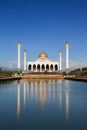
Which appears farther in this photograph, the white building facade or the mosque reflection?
the white building facade

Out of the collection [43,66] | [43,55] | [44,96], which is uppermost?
[43,55]

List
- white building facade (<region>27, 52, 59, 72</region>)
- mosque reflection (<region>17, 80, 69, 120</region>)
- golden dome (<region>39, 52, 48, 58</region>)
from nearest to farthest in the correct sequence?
mosque reflection (<region>17, 80, 69, 120</region>) < white building facade (<region>27, 52, 59, 72</region>) < golden dome (<region>39, 52, 48, 58</region>)

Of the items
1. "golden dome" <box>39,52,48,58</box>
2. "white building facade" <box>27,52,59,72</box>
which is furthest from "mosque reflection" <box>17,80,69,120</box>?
"golden dome" <box>39,52,48,58</box>

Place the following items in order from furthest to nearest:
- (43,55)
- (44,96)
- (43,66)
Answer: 1. (43,55)
2. (43,66)
3. (44,96)

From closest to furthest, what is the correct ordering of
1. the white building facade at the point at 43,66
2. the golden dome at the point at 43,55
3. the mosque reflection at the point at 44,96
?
1. the mosque reflection at the point at 44,96
2. the white building facade at the point at 43,66
3. the golden dome at the point at 43,55

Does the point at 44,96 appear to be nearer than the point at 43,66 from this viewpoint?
Yes

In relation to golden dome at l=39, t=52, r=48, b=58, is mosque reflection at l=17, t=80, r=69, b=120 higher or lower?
lower

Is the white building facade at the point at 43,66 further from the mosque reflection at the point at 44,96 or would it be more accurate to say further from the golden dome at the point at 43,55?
the mosque reflection at the point at 44,96

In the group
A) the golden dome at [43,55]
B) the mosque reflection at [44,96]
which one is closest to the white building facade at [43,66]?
the golden dome at [43,55]

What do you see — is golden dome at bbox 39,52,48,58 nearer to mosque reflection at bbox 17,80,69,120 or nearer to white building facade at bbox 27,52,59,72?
white building facade at bbox 27,52,59,72

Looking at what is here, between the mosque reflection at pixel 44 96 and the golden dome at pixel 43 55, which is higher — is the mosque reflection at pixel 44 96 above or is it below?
below

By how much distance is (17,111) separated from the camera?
9.96m

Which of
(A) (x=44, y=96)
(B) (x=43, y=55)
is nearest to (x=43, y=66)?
(B) (x=43, y=55)

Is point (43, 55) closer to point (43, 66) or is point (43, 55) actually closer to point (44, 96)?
point (43, 66)
